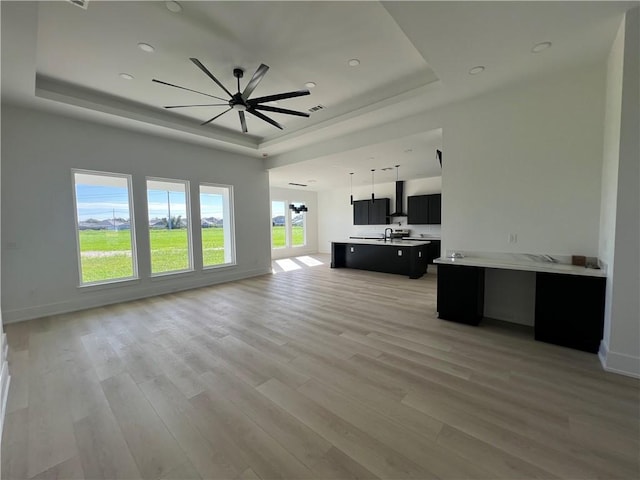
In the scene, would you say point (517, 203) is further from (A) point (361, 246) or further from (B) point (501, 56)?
(A) point (361, 246)

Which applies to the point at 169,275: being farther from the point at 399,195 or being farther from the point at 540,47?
the point at 399,195

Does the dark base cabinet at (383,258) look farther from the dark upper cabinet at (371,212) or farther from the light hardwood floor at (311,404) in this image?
the light hardwood floor at (311,404)

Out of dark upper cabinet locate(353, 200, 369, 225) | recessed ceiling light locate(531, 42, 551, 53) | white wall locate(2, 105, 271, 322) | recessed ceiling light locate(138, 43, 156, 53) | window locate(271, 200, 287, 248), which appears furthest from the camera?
window locate(271, 200, 287, 248)

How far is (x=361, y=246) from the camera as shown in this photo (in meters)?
7.73

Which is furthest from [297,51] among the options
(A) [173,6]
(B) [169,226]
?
(B) [169,226]

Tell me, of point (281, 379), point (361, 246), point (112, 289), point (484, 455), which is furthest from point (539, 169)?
point (112, 289)

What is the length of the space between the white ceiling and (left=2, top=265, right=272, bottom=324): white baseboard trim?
3046 mm

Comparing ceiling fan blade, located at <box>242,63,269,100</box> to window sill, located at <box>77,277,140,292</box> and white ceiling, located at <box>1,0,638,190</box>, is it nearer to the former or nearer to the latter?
white ceiling, located at <box>1,0,638,190</box>

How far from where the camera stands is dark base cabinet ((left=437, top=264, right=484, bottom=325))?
3537 mm

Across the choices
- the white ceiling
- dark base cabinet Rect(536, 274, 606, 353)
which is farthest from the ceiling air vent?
dark base cabinet Rect(536, 274, 606, 353)

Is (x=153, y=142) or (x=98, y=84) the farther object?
(x=153, y=142)

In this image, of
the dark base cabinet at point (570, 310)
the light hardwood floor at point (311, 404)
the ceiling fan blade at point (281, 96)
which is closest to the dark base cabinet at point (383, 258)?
the light hardwood floor at point (311, 404)

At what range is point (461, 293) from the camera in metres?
3.61

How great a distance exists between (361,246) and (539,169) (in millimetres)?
4797
